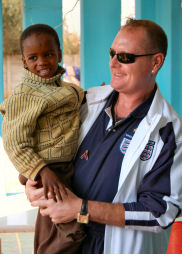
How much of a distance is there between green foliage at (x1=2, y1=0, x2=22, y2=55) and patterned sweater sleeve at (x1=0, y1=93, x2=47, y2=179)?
26.5 ft

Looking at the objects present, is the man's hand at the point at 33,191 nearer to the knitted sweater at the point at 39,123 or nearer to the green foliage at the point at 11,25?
the knitted sweater at the point at 39,123

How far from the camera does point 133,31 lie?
2.03 m

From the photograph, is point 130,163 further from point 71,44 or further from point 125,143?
point 71,44

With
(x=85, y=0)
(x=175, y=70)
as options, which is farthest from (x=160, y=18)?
(x=85, y=0)

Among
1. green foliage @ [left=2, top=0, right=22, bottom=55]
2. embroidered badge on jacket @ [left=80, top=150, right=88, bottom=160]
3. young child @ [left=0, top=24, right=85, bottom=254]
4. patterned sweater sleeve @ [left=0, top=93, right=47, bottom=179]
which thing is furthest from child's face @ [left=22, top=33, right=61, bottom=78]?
green foliage @ [left=2, top=0, right=22, bottom=55]

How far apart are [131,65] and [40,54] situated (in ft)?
1.72

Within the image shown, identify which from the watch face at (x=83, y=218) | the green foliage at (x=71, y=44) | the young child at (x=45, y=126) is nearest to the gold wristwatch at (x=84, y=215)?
the watch face at (x=83, y=218)

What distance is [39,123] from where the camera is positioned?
6.46 feet

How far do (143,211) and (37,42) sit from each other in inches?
43.5

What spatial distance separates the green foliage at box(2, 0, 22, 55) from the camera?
9461 millimetres

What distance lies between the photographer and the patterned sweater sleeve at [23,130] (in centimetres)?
186

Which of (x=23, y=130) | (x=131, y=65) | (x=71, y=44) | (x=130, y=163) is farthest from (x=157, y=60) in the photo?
Result: (x=71, y=44)

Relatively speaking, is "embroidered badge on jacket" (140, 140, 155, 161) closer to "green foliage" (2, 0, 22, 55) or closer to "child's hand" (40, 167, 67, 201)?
"child's hand" (40, 167, 67, 201)

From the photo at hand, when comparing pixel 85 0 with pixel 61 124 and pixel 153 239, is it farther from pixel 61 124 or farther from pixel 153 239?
pixel 153 239
